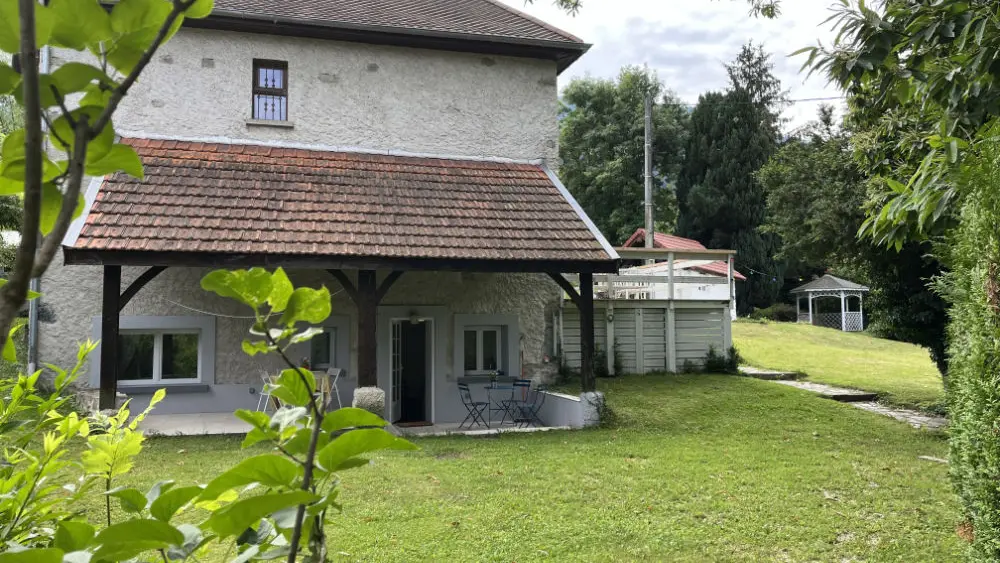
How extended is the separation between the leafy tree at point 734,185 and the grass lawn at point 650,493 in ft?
83.2

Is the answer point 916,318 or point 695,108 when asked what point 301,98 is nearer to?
point 916,318

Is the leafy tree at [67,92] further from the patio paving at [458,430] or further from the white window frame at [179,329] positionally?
the white window frame at [179,329]

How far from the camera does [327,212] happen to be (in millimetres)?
10078

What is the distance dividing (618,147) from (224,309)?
90.4 ft

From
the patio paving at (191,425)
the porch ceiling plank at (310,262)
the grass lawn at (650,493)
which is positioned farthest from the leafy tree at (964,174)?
the patio paving at (191,425)

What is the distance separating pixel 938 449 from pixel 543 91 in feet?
29.4

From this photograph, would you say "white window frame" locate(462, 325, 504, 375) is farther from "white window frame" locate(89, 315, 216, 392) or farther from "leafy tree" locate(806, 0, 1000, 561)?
"leafy tree" locate(806, 0, 1000, 561)

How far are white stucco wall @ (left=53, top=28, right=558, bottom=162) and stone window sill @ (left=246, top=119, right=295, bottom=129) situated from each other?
71mm

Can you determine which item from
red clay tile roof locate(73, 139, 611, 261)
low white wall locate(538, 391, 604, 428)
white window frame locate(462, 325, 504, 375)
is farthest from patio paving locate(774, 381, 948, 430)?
white window frame locate(462, 325, 504, 375)

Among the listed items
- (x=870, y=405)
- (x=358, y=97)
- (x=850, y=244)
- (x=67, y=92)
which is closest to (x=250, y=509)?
(x=67, y=92)

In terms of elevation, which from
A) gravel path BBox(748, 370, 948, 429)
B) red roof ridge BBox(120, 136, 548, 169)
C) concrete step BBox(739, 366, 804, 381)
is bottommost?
gravel path BBox(748, 370, 948, 429)

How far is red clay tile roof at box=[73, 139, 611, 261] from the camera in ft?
30.1

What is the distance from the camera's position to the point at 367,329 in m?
9.62

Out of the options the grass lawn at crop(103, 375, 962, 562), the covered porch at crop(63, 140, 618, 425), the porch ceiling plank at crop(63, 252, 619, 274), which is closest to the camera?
the grass lawn at crop(103, 375, 962, 562)
